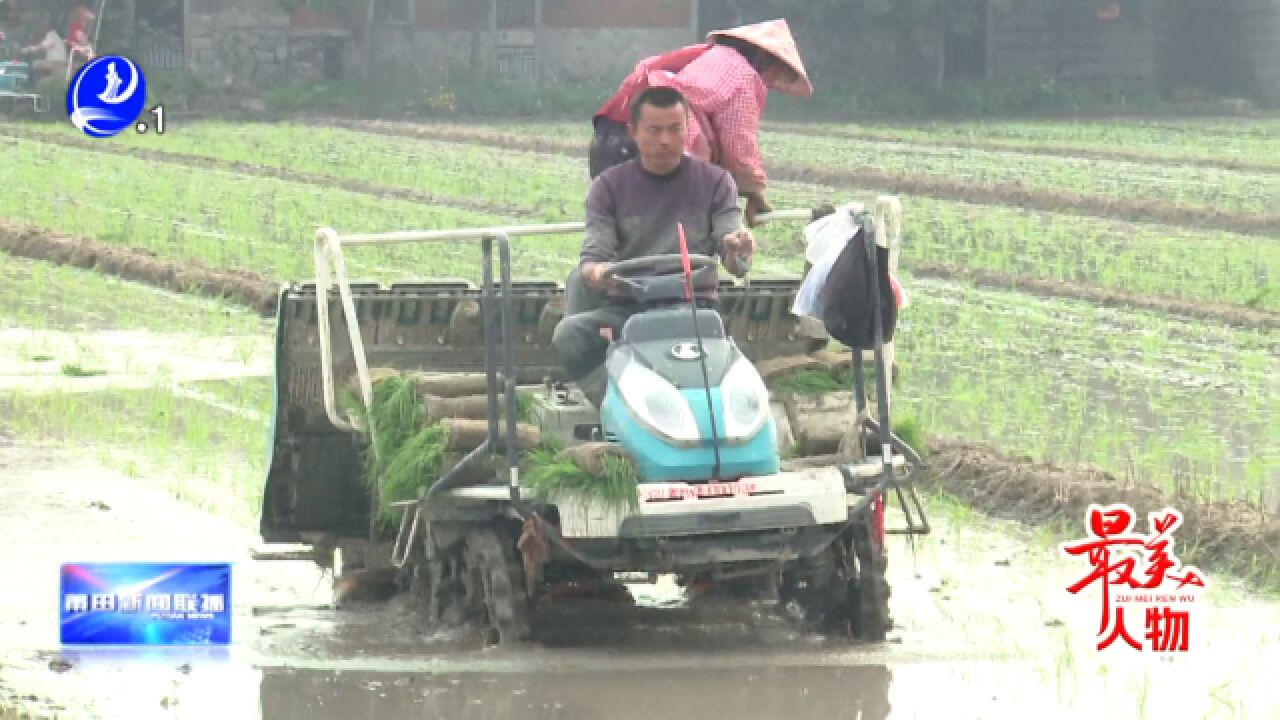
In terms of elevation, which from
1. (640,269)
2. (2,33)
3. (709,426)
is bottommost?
(709,426)

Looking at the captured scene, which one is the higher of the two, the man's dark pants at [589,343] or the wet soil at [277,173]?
the wet soil at [277,173]

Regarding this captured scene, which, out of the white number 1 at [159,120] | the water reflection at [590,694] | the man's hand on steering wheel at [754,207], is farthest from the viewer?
the white number 1 at [159,120]

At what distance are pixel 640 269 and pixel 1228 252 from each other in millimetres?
11064

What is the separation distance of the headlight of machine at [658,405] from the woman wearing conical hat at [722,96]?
1.44m

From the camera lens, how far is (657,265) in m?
6.75

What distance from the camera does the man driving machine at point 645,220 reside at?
6.81 m

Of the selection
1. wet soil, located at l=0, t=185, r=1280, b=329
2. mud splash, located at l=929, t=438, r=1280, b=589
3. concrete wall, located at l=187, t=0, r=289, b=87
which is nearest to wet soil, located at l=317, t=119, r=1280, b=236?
wet soil, located at l=0, t=185, r=1280, b=329

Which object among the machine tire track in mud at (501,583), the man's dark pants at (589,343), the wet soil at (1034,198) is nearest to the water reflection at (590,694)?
the machine tire track in mud at (501,583)

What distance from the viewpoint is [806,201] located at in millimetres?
21281

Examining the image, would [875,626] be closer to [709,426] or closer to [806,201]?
[709,426]

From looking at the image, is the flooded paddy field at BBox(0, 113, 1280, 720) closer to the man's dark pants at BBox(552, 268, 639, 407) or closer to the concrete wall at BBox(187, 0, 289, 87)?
the man's dark pants at BBox(552, 268, 639, 407)

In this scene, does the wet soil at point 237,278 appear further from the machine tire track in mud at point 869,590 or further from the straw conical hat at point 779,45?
the machine tire track in mud at point 869,590

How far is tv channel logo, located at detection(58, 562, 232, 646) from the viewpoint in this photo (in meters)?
6.55

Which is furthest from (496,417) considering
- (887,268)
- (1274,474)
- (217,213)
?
(217,213)
